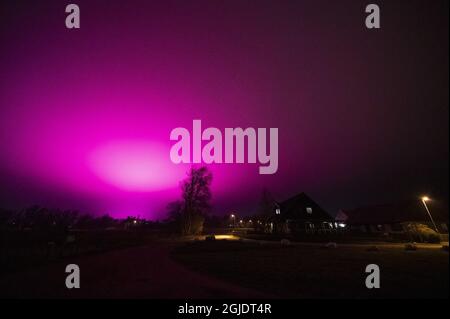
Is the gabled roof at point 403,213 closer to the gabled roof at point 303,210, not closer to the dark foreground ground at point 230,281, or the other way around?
the gabled roof at point 303,210

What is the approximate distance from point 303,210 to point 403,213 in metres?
16.3

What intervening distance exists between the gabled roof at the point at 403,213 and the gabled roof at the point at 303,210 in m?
8.01

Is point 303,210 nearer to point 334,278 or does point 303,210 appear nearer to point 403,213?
point 403,213

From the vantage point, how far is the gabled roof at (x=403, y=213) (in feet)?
147

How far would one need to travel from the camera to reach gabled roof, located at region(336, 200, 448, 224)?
4472 cm

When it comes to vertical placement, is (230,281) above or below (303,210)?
above

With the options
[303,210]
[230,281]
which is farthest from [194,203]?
[230,281]

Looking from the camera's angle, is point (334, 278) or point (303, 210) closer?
point (334, 278)

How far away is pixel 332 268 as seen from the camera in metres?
13.9

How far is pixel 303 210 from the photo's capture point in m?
Answer: 52.2

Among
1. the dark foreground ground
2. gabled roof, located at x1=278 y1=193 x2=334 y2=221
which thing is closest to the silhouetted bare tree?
gabled roof, located at x1=278 y1=193 x2=334 y2=221

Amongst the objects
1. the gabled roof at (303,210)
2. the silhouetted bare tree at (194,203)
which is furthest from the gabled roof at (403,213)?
the silhouetted bare tree at (194,203)
